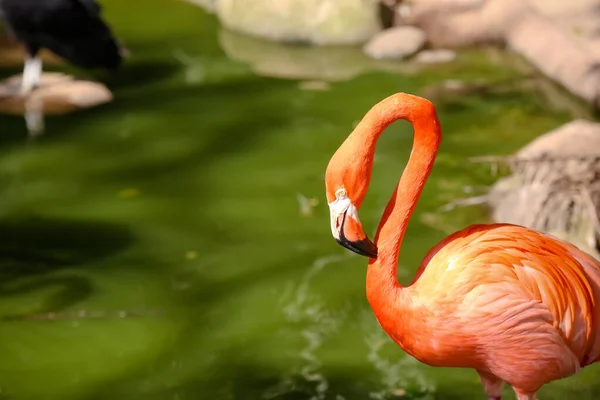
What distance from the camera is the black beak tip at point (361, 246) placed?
2402 mm

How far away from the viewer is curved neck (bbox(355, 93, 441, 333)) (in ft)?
8.21

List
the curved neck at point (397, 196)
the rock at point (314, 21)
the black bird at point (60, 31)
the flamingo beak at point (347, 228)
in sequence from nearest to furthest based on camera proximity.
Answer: the flamingo beak at point (347, 228)
the curved neck at point (397, 196)
the black bird at point (60, 31)
the rock at point (314, 21)

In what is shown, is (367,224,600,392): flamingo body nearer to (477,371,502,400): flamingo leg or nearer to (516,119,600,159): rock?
(477,371,502,400): flamingo leg

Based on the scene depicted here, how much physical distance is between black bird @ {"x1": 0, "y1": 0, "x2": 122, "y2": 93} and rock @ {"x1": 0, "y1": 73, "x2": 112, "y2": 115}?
0.08m

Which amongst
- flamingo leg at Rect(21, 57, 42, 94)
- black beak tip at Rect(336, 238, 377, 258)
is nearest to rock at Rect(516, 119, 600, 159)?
black beak tip at Rect(336, 238, 377, 258)

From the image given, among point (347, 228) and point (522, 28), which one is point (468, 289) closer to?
point (347, 228)

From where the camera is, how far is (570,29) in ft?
25.1

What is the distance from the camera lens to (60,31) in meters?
6.38

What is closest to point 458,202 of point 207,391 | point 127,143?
point 207,391

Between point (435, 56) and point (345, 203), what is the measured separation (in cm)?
511

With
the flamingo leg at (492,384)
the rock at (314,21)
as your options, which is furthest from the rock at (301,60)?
the flamingo leg at (492,384)

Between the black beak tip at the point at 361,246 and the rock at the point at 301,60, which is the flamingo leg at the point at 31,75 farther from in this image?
the black beak tip at the point at 361,246

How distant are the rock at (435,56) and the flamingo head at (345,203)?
4963 millimetres

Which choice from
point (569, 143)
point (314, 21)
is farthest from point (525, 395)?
point (314, 21)
